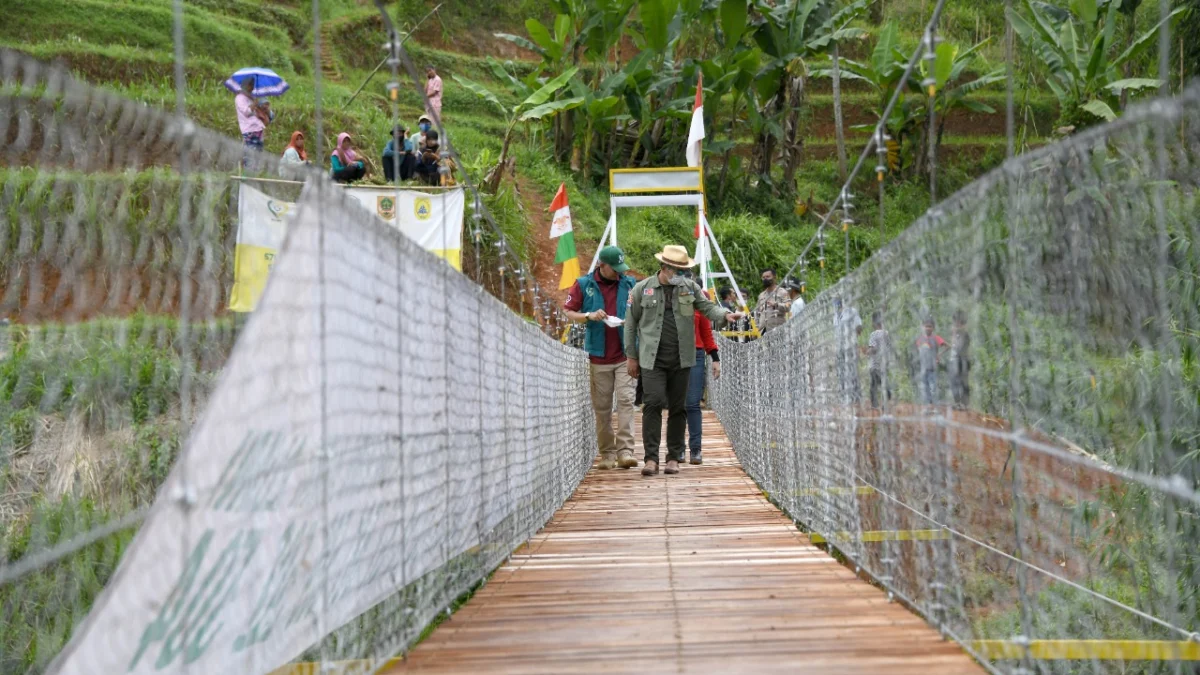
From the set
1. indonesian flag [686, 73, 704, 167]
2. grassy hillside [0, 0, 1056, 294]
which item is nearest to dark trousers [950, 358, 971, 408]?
grassy hillside [0, 0, 1056, 294]

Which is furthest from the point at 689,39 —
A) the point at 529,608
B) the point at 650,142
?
the point at 529,608

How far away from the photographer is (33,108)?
2248mm

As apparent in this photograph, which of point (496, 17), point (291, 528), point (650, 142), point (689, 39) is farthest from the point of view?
point (496, 17)

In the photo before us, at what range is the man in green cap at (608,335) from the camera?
7.38 metres

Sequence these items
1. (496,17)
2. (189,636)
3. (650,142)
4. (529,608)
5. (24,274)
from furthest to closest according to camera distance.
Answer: (496,17), (650,142), (529,608), (24,274), (189,636)

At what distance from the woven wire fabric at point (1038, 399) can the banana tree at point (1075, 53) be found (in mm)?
9257

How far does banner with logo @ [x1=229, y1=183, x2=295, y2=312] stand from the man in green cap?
438 cm

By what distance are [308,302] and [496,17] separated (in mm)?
30205

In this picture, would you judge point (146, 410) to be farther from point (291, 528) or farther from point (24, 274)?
point (291, 528)

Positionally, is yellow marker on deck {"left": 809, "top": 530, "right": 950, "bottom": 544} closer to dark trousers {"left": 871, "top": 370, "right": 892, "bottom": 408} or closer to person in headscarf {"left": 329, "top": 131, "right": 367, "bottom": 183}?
dark trousers {"left": 871, "top": 370, "right": 892, "bottom": 408}

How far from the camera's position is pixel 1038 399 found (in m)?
2.50

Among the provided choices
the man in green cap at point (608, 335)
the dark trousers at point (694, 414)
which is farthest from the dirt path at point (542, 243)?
the man in green cap at point (608, 335)

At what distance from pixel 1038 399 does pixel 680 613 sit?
4.12ft

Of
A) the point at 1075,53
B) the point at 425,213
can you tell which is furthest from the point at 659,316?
the point at 1075,53
